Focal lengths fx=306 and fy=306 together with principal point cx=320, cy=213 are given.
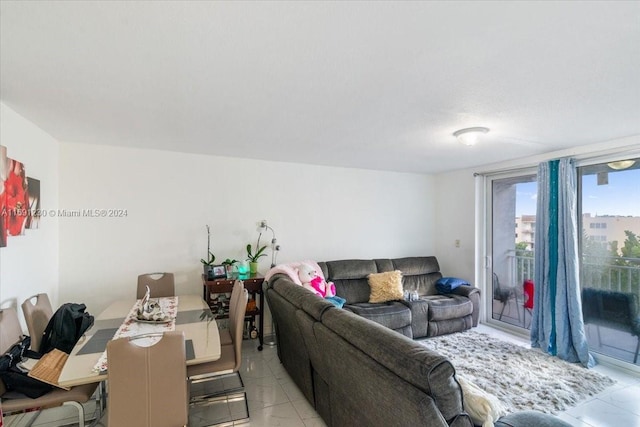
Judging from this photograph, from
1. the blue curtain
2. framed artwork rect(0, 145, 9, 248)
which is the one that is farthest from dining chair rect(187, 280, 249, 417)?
the blue curtain

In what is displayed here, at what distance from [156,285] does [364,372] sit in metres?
2.67

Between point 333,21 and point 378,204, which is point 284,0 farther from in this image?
point 378,204

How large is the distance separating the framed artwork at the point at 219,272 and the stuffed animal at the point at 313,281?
900 millimetres

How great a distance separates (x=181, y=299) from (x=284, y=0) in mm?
2893

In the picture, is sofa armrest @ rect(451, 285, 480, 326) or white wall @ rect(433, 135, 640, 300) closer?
sofa armrest @ rect(451, 285, 480, 326)

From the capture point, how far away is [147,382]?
159 cm

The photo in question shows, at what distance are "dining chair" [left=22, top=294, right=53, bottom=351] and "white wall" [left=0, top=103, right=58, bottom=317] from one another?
0.50ft

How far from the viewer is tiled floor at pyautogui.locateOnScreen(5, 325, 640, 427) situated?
2357 mm

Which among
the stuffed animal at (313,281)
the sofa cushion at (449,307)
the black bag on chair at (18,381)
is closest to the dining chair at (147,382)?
the black bag on chair at (18,381)

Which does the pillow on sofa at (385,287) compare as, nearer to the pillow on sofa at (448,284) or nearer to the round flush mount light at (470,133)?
the pillow on sofa at (448,284)

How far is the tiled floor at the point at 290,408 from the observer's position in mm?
2357

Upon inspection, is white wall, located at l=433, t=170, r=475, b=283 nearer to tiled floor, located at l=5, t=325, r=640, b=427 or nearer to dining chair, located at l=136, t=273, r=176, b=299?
tiled floor, located at l=5, t=325, r=640, b=427

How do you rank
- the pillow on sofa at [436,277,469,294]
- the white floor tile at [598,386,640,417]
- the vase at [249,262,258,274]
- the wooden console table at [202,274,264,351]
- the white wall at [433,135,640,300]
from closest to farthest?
the white floor tile at [598,386,640,417] → the wooden console table at [202,274,264,351] → the vase at [249,262,258,274] → the pillow on sofa at [436,277,469,294] → the white wall at [433,135,640,300]

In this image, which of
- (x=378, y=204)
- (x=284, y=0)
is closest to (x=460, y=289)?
(x=378, y=204)
